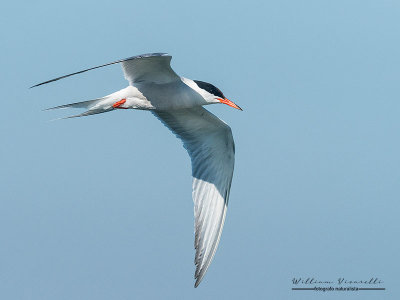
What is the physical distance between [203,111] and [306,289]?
11.2ft

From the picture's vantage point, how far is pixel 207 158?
1102cm

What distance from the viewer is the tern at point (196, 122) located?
9.63 metres

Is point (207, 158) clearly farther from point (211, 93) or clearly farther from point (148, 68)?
point (148, 68)

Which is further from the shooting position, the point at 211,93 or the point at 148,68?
the point at 211,93

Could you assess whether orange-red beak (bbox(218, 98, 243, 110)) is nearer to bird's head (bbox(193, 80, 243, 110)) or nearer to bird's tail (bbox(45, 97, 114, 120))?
bird's head (bbox(193, 80, 243, 110))

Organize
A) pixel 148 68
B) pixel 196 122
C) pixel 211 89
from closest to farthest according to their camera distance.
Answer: pixel 148 68, pixel 211 89, pixel 196 122

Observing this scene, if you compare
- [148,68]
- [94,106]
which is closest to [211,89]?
[148,68]

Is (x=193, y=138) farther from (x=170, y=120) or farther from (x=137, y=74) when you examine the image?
(x=137, y=74)

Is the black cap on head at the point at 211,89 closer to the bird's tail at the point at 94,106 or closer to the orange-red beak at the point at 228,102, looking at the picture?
the orange-red beak at the point at 228,102

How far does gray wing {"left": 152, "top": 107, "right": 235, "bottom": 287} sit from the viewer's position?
10672 mm

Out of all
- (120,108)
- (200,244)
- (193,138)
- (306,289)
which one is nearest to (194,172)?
(193,138)

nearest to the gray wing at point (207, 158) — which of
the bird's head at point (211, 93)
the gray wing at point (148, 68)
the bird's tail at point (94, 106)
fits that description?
the bird's head at point (211, 93)

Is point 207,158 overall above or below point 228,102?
below

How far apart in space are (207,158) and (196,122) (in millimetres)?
641
